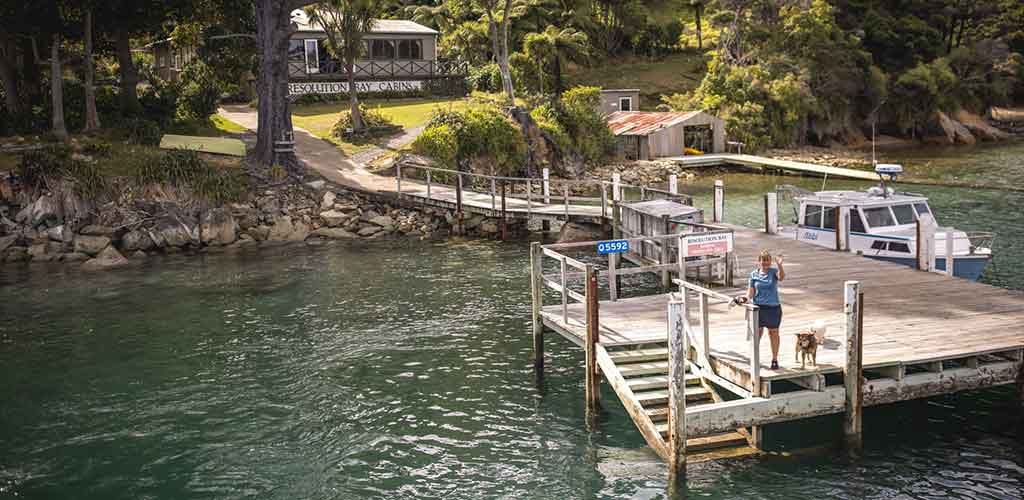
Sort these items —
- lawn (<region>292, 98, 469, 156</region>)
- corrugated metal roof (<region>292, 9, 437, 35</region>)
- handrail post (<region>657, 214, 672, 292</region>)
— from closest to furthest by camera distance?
1. handrail post (<region>657, 214, 672, 292</region>)
2. lawn (<region>292, 98, 469, 156</region>)
3. corrugated metal roof (<region>292, 9, 437, 35</region>)

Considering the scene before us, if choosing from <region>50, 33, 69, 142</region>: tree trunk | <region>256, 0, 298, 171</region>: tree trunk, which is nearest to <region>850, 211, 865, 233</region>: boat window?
<region>256, 0, 298, 171</region>: tree trunk

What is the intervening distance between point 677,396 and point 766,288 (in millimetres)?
2567

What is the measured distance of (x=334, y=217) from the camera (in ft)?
129

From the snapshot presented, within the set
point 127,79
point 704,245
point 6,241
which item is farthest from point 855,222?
point 127,79

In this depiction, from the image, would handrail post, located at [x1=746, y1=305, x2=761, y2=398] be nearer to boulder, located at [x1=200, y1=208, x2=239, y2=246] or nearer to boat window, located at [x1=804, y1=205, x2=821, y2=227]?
boat window, located at [x1=804, y1=205, x2=821, y2=227]

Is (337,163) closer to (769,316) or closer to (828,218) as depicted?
(828,218)

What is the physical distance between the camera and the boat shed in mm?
59500

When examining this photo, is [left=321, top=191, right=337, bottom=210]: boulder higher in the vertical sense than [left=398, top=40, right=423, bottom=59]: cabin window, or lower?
lower

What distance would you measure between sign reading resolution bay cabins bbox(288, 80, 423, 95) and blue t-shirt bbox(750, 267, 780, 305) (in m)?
48.1


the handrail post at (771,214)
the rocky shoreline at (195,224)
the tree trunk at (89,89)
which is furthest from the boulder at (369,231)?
the handrail post at (771,214)

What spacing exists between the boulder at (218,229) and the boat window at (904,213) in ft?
79.5

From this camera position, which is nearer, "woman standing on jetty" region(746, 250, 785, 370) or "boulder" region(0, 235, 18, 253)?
"woman standing on jetty" region(746, 250, 785, 370)

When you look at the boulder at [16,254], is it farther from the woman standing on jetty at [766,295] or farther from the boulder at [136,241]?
the woman standing on jetty at [766,295]

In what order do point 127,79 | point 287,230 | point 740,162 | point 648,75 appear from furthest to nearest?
point 648,75 → point 740,162 → point 127,79 → point 287,230
